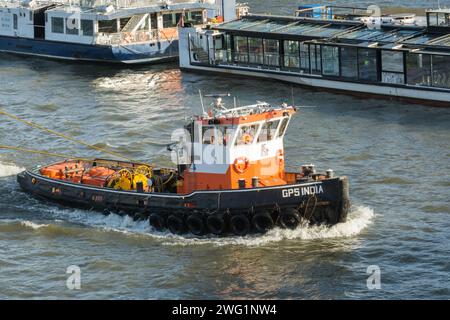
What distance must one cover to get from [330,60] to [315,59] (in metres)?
1.22

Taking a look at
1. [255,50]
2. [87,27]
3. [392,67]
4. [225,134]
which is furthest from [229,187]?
[87,27]

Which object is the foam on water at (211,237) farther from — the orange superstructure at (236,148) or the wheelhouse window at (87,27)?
the wheelhouse window at (87,27)

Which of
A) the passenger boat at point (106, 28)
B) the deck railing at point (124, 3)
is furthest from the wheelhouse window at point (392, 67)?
the deck railing at point (124, 3)

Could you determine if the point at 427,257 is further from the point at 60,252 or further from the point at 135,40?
the point at 135,40

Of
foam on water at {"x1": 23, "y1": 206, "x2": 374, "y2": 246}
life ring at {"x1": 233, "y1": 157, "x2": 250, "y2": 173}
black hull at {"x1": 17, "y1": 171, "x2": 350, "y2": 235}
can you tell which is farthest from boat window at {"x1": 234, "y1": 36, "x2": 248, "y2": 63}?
life ring at {"x1": 233, "y1": 157, "x2": 250, "y2": 173}

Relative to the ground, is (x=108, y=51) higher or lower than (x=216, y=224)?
higher

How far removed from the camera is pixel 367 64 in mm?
67625

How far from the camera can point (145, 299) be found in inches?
1446

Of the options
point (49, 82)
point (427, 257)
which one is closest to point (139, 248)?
point (427, 257)

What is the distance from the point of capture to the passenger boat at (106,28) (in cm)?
8031

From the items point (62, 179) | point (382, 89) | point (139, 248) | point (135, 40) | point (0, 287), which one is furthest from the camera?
point (135, 40)

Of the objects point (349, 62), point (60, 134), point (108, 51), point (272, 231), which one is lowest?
point (272, 231)

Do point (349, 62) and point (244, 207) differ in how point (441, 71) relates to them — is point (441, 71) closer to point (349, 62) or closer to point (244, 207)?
point (349, 62)
